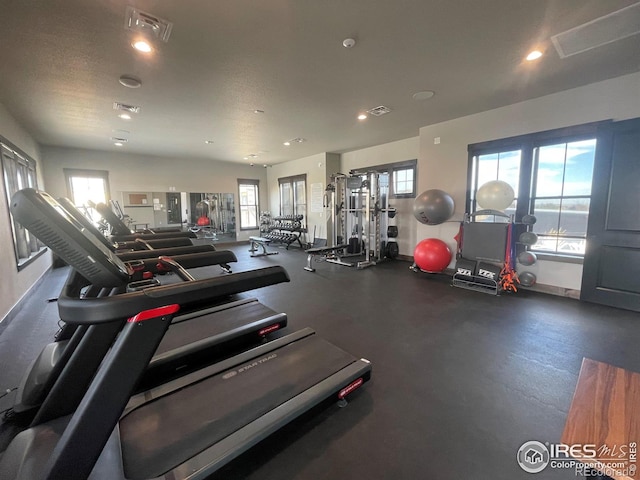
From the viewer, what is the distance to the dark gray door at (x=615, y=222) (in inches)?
129

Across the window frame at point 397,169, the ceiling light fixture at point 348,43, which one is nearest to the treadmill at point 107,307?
the ceiling light fixture at point 348,43

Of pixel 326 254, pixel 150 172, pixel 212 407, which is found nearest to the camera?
pixel 212 407

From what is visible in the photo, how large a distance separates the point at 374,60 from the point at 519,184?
3.11m

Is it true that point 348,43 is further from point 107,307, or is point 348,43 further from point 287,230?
point 287,230

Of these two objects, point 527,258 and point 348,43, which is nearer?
point 348,43

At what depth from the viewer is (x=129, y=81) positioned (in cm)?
321

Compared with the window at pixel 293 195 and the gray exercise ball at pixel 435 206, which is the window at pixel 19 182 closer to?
the gray exercise ball at pixel 435 206

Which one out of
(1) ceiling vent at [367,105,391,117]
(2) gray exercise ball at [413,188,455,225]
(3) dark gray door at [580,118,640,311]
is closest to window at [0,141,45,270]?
(1) ceiling vent at [367,105,391,117]

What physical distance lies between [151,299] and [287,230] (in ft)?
24.7

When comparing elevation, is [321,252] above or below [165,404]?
above

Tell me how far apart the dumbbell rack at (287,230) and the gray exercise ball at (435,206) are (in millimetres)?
4389

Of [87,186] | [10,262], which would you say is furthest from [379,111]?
[87,186]

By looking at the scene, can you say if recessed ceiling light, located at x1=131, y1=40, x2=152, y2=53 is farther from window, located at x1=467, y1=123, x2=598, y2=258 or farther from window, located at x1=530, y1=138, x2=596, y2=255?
window, located at x1=530, y1=138, x2=596, y2=255

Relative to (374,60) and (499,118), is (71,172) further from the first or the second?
(499,118)
